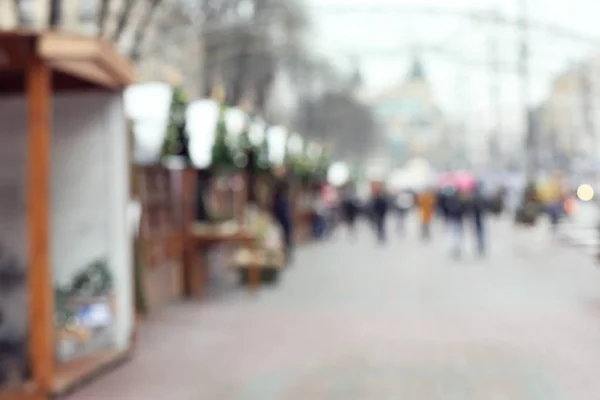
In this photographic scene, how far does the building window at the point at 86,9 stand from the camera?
26.3 metres

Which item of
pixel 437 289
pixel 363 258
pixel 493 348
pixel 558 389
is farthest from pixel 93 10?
pixel 558 389

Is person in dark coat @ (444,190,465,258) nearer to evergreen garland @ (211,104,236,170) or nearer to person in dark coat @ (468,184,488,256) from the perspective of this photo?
person in dark coat @ (468,184,488,256)

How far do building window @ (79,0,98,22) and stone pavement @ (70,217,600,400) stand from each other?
9183 millimetres

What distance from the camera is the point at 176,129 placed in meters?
17.2

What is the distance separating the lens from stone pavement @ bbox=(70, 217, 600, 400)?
9.27 metres

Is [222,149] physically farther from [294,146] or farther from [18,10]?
[294,146]

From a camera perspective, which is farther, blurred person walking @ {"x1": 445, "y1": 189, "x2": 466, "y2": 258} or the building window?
blurred person walking @ {"x1": 445, "y1": 189, "x2": 466, "y2": 258}

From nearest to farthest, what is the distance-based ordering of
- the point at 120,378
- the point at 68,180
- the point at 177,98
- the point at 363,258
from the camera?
the point at 120,378
the point at 68,180
the point at 177,98
the point at 363,258

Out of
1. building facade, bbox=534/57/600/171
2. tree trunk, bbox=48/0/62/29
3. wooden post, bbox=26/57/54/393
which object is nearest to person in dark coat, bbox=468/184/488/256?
tree trunk, bbox=48/0/62/29

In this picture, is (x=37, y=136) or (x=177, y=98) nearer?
(x=37, y=136)

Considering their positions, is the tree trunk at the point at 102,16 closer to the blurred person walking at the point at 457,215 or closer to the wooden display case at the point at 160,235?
the wooden display case at the point at 160,235

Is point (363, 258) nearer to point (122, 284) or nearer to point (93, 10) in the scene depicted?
point (93, 10)

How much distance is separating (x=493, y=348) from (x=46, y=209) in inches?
200

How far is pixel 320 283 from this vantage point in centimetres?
2067
